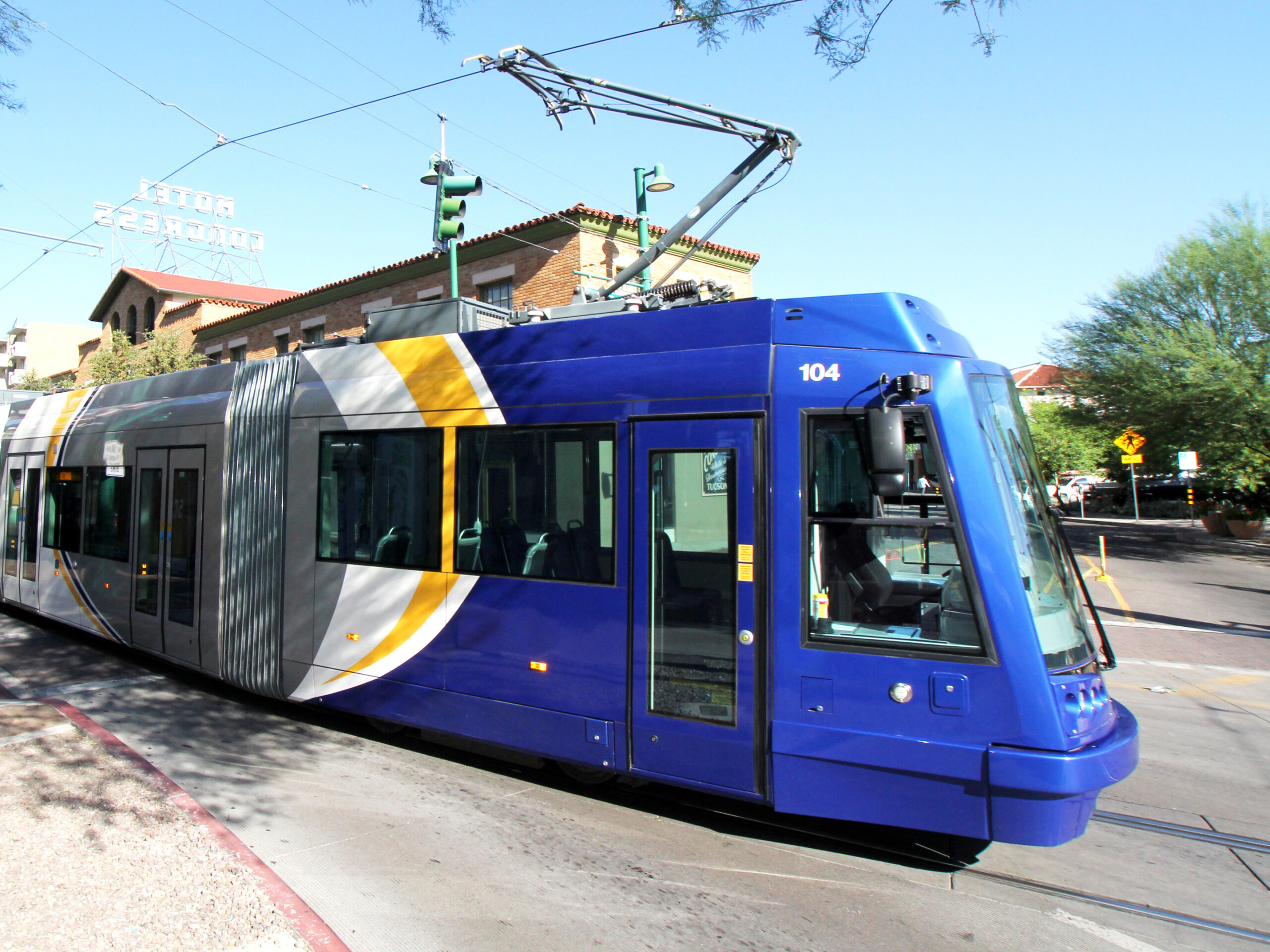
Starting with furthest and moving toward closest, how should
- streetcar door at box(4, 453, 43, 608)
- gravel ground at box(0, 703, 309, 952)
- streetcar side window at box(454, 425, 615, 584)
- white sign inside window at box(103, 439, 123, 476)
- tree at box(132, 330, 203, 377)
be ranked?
tree at box(132, 330, 203, 377) → streetcar door at box(4, 453, 43, 608) → white sign inside window at box(103, 439, 123, 476) → streetcar side window at box(454, 425, 615, 584) → gravel ground at box(0, 703, 309, 952)

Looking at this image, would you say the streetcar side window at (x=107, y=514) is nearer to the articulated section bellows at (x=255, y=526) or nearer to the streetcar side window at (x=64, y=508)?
the streetcar side window at (x=64, y=508)

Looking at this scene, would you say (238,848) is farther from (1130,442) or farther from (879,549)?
(1130,442)

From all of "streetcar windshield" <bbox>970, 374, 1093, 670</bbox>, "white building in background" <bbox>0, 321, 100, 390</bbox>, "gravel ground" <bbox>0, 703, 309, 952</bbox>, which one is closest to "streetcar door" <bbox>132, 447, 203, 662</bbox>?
"gravel ground" <bbox>0, 703, 309, 952</bbox>

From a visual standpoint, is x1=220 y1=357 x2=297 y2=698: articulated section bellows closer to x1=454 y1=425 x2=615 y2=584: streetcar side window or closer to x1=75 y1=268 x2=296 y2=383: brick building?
x1=454 y1=425 x2=615 y2=584: streetcar side window

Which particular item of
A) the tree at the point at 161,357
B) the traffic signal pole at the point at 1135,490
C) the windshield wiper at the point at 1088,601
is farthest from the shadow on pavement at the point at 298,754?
the traffic signal pole at the point at 1135,490

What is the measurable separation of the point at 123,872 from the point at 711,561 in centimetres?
332

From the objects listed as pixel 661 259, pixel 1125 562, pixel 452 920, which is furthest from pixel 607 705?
pixel 1125 562

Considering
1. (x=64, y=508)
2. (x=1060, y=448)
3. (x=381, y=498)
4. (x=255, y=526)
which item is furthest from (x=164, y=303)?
(x=1060, y=448)

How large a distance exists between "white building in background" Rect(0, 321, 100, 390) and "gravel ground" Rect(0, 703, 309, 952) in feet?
264

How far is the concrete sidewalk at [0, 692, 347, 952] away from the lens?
364cm

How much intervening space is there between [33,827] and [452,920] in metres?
2.53

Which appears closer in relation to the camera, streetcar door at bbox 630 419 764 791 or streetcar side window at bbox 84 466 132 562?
streetcar door at bbox 630 419 764 791

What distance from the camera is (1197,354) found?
21359 mm

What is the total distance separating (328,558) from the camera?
666cm
